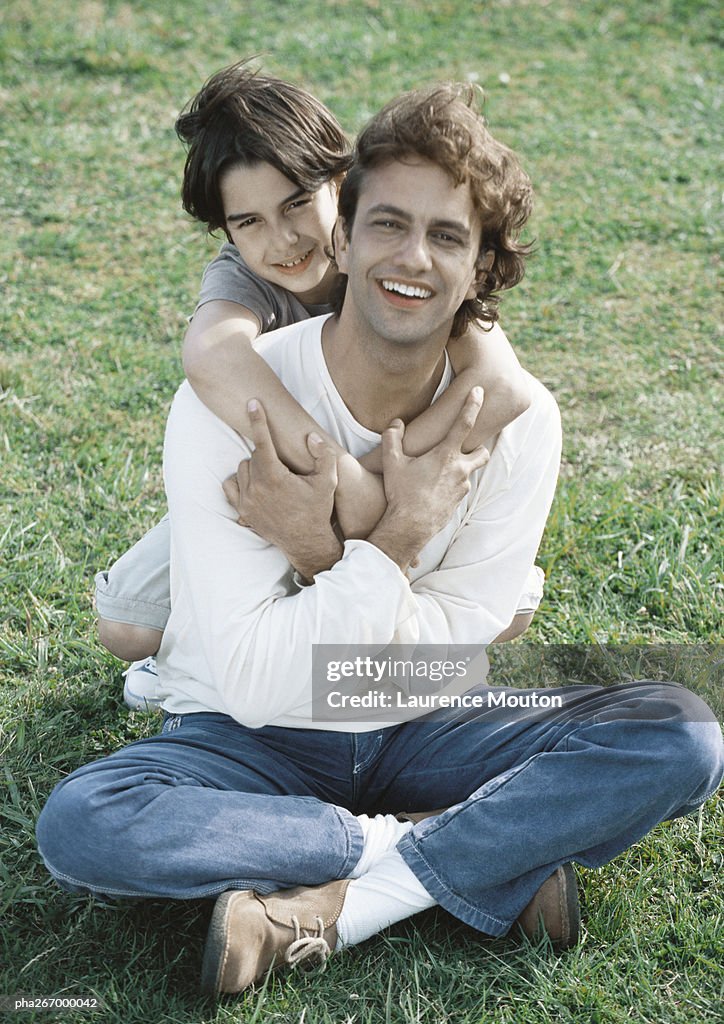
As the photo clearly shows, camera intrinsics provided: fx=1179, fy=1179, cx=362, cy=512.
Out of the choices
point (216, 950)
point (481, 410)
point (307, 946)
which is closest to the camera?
point (216, 950)

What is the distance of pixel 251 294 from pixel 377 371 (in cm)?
59

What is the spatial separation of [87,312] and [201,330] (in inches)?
104

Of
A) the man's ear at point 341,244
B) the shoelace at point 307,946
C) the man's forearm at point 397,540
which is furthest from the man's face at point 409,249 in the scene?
the shoelace at point 307,946

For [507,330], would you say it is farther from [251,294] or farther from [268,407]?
[268,407]

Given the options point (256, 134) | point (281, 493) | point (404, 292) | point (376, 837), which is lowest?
point (376, 837)

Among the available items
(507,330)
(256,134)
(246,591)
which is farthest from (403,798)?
(507,330)

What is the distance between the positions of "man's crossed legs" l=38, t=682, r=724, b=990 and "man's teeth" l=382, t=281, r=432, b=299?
1.09 m

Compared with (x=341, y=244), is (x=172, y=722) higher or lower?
lower

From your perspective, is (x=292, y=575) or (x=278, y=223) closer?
(x=292, y=575)

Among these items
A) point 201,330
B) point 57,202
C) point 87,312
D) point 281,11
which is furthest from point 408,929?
point 281,11

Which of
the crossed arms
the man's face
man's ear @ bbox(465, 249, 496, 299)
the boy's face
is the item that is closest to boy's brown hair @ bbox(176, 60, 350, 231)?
the boy's face

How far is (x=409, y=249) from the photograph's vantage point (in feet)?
8.92

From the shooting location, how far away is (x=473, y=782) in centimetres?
301

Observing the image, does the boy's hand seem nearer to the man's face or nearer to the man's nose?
the man's face
